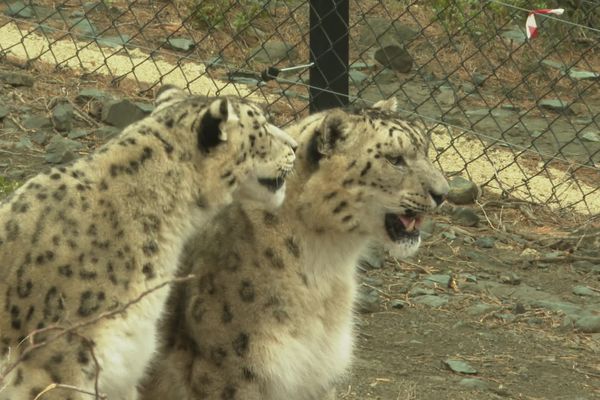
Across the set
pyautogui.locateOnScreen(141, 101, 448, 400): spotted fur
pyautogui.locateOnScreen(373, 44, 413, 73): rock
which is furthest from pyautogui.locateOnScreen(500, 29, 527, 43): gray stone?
pyautogui.locateOnScreen(141, 101, 448, 400): spotted fur

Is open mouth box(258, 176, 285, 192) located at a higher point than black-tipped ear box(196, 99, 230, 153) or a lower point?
lower

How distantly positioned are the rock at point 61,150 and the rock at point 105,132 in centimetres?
22

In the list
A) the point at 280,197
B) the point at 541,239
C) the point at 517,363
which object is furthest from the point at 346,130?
the point at 541,239

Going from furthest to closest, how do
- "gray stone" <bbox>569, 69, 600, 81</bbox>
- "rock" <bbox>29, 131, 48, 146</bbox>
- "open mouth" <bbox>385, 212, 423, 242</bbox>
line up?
"gray stone" <bbox>569, 69, 600, 81</bbox>, "rock" <bbox>29, 131, 48, 146</bbox>, "open mouth" <bbox>385, 212, 423, 242</bbox>

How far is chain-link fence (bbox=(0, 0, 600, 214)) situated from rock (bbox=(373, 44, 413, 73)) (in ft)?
0.04

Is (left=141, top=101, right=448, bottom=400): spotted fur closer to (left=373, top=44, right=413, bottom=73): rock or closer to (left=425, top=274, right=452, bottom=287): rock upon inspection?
(left=425, top=274, right=452, bottom=287): rock

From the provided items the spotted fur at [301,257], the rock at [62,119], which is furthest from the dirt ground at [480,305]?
the spotted fur at [301,257]

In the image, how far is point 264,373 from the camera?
A: 237 inches

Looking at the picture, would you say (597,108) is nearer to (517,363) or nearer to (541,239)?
(541,239)

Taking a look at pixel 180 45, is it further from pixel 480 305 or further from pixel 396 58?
pixel 480 305

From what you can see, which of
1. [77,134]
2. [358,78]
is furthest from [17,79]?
[358,78]

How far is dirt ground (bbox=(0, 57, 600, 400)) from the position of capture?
24.0ft

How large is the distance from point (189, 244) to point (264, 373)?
70 centimetres

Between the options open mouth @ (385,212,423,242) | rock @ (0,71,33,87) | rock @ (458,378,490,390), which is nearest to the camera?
open mouth @ (385,212,423,242)
